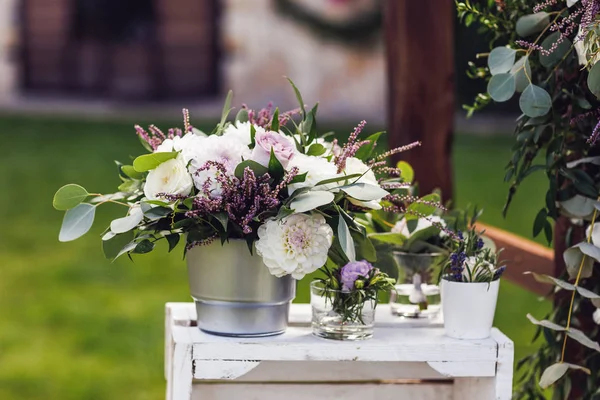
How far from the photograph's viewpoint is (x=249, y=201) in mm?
1490

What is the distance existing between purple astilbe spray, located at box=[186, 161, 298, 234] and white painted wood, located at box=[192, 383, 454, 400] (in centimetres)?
46

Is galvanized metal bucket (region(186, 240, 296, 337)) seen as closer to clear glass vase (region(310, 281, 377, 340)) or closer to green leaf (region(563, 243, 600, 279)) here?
clear glass vase (region(310, 281, 377, 340))

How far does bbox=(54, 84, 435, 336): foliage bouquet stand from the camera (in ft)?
4.81

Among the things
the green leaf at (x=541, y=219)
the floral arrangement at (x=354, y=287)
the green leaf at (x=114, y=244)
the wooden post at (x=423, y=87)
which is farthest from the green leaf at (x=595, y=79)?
the wooden post at (x=423, y=87)

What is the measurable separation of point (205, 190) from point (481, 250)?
19.3 inches

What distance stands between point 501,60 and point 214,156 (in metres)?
0.50

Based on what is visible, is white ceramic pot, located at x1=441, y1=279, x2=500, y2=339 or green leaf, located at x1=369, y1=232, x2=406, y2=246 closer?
white ceramic pot, located at x1=441, y1=279, x2=500, y2=339

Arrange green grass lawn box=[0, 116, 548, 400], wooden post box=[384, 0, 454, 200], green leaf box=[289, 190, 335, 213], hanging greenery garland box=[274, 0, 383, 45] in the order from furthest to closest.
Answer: hanging greenery garland box=[274, 0, 383, 45]
green grass lawn box=[0, 116, 548, 400]
wooden post box=[384, 0, 454, 200]
green leaf box=[289, 190, 335, 213]

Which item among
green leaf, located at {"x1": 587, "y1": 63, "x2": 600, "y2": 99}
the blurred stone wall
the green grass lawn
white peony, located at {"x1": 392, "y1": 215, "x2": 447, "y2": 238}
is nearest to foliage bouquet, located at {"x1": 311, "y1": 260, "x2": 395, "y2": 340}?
white peony, located at {"x1": 392, "y1": 215, "x2": 447, "y2": 238}

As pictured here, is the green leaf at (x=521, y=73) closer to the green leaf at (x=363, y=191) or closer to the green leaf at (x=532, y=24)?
the green leaf at (x=532, y=24)

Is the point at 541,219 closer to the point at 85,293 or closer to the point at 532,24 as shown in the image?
the point at 532,24

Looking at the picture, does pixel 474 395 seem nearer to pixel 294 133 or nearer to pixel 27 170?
pixel 294 133

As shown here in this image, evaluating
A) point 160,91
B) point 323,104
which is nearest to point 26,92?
point 160,91

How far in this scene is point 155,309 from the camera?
4.22m
